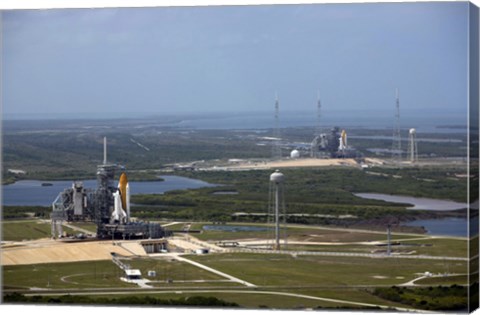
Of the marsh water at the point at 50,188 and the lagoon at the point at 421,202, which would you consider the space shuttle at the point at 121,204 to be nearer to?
the marsh water at the point at 50,188

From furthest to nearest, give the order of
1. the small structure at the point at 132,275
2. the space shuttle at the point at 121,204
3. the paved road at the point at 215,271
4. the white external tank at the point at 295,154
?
the white external tank at the point at 295,154
the space shuttle at the point at 121,204
the small structure at the point at 132,275
the paved road at the point at 215,271

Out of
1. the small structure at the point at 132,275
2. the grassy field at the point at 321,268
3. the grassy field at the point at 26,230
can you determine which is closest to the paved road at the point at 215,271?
the grassy field at the point at 321,268

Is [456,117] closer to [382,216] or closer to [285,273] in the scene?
[285,273]

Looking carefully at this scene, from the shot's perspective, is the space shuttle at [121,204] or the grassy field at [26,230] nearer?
the grassy field at [26,230]

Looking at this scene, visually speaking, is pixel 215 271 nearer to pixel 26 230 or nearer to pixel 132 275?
pixel 132 275

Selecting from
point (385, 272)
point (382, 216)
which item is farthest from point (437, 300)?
point (382, 216)

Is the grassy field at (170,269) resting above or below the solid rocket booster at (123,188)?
below

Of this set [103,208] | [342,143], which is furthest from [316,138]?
[103,208]
